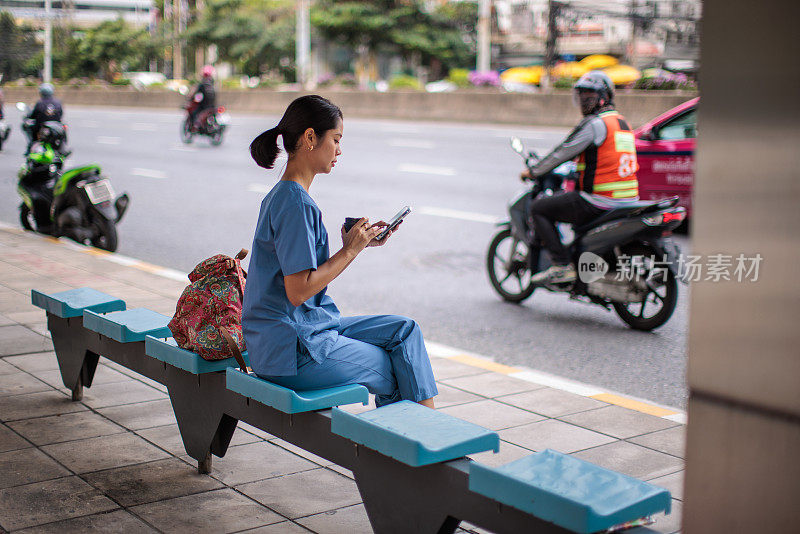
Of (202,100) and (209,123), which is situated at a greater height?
(202,100)

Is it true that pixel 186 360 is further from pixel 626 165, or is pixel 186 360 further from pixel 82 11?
pixel 82 11

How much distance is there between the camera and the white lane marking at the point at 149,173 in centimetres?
1580

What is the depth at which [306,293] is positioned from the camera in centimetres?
316

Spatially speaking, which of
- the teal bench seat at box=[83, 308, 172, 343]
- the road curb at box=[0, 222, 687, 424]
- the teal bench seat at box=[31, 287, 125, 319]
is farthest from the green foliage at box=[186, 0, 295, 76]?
the teal bench seat at box=[83, 308, 172, 343]

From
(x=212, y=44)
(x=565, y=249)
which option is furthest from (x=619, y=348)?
(x=212, y=44)

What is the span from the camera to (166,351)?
149 inches

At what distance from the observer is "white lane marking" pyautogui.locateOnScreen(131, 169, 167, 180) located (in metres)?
15.8

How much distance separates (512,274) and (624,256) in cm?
116

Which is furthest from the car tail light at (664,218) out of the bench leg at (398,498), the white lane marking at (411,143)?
the white lane marking at (411,143)

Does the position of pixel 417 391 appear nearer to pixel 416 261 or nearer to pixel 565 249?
pixel 565 249

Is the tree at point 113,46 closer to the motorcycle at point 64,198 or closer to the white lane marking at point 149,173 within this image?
the white lane marking at point 149,173

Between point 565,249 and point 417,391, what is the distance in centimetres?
381

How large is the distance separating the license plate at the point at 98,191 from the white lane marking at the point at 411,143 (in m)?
11.0

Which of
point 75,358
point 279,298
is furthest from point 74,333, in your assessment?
point 279,298
